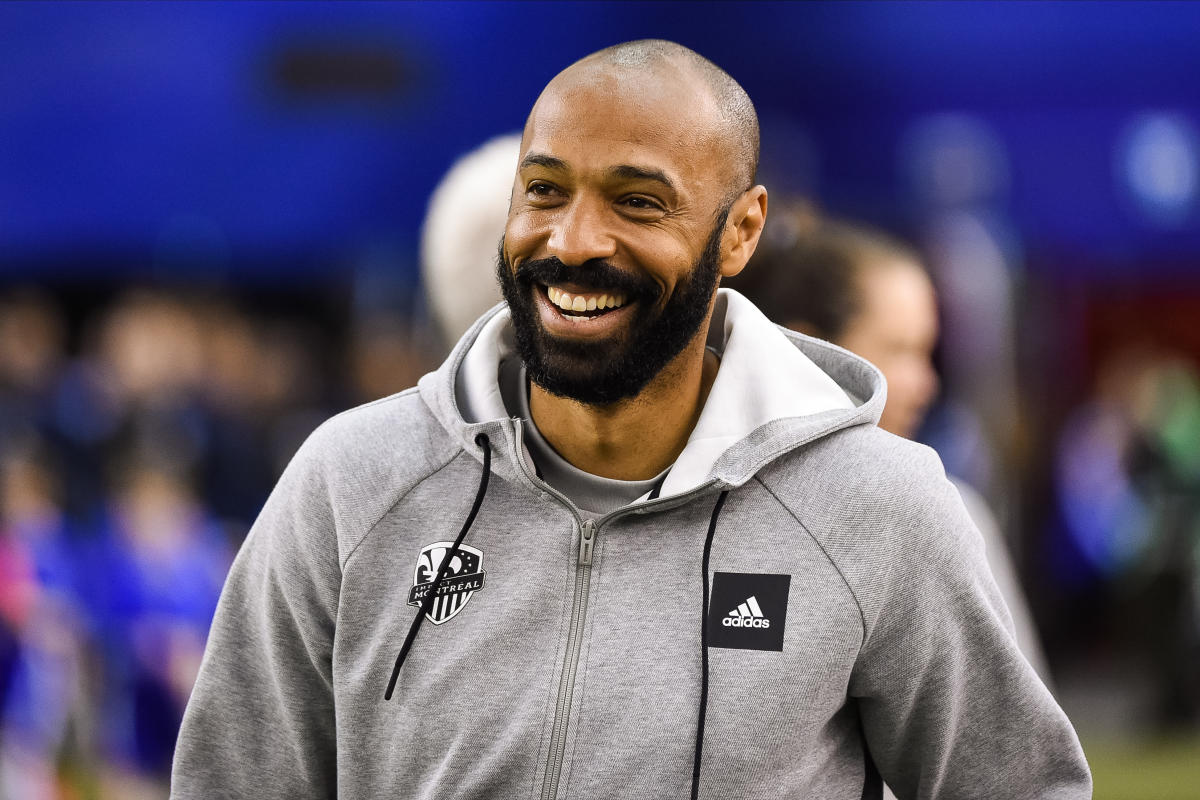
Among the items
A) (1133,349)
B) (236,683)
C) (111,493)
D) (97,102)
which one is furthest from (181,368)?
(1133,349)

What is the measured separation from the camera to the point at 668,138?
7.05 feet

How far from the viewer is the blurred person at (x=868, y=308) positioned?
327 centimetres

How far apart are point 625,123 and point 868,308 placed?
130 cm

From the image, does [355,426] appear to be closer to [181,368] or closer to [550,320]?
[550,320]

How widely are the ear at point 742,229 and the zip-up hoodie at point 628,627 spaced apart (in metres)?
0.16

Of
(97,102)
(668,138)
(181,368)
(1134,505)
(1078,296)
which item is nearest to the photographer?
(668,138)

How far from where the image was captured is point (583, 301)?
216cm

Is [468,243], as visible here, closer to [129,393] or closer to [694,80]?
[694,80]

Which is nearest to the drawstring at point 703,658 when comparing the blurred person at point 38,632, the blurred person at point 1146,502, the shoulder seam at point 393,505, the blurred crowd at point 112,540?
the shoulder seam at point 393,505

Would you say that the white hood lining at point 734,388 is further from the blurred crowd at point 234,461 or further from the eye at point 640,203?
the blurred crowd at point 234,461

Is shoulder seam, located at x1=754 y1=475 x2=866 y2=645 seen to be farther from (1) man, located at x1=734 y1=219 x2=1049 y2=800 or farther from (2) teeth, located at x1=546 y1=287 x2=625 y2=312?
(1) man, located at x1=734 y1=219 x2=1049 y2=800

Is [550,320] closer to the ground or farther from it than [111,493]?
farther from it

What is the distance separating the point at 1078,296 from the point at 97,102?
6.20 m

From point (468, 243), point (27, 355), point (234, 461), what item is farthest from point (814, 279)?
point (27, 355)
